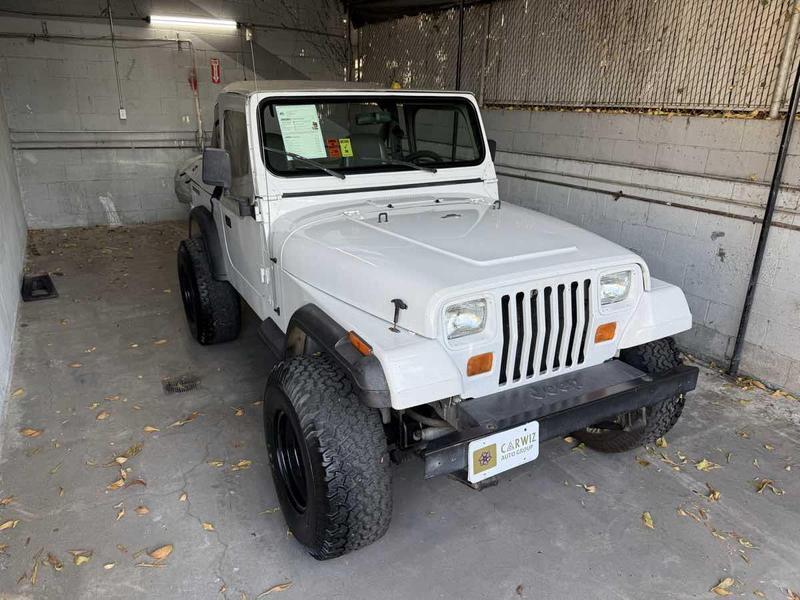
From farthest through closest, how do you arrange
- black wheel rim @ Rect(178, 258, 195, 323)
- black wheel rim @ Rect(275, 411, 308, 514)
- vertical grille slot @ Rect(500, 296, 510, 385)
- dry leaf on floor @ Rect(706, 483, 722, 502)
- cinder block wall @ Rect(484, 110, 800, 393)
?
black wheel rim @ Rect(178, 258, 195, 323) < cinder block wall @ Rect(484, 110, 800, 393) < dry leaf on floor @ Rect(706, 483, 722, 502) < black wheel rim @ Rect(275, 411, 308, 514) < vertical grille slot @ Rect(500, 296, 510, 385)

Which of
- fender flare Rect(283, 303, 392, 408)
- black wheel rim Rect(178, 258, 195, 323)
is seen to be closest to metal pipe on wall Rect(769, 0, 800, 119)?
fender flare Rect(283, 303, 392, 408)

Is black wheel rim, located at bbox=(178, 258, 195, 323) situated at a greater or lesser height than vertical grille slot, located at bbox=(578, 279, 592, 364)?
lesser

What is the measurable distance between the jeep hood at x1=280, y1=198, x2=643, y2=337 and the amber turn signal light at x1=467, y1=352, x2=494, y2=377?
211 mm

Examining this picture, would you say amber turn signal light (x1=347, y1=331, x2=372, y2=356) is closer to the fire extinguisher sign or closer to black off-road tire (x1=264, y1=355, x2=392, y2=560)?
black off-road tire (x1=264, y1=355, x2=392, y2=560)

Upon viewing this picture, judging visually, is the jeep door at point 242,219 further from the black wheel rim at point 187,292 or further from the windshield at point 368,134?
the black wheel rim at point 187,292

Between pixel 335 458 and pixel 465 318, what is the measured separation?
2.32 ft

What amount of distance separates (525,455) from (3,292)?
414 cm

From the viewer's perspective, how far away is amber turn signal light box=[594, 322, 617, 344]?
8.10 feet

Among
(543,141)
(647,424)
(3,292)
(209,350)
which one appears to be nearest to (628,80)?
(543,141)

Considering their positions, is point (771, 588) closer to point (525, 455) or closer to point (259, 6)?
point (525, 455)

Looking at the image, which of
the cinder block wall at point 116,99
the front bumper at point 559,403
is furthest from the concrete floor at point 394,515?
the cinder block wall at point 116,99

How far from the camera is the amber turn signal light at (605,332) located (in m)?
2.47

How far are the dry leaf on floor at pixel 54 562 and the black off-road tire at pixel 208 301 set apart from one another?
2.06 metres

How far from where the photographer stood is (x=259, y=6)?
27.4ft
